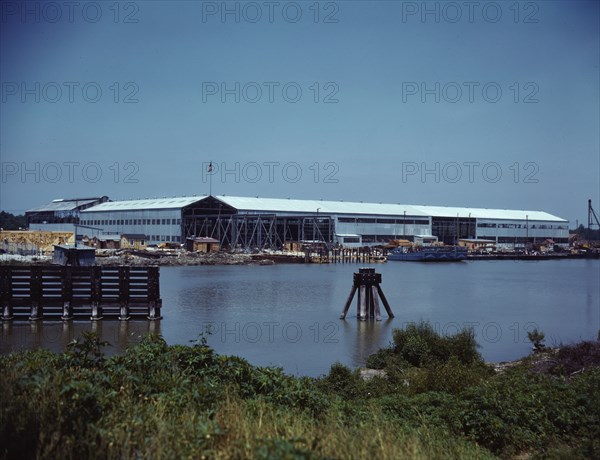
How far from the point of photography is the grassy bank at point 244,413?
529cm

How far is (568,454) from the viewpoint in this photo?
6.80m

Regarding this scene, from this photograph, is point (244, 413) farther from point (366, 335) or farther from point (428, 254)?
point (428, 254)

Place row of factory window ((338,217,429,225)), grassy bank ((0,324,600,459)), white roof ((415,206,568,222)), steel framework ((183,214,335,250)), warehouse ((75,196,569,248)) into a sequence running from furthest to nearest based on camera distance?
white roof ((415,206,568,222)), row of factory window ((338,217,429,225)), steel framework ((183,214,335,250)), warehouse ((75,196,569,248)), grassy bank ((0,324,600,459))

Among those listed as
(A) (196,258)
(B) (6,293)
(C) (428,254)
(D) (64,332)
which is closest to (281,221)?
(A) (196,258)

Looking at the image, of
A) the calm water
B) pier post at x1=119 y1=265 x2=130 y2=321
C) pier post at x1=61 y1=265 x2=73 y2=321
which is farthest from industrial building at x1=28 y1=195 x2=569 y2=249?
pier post at x1=119 y1=265 x2=130 y2=321

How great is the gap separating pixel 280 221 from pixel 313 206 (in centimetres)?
763

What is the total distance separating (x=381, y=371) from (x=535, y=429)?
795 cm

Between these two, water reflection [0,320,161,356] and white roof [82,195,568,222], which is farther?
white roof [82,195,568,222]

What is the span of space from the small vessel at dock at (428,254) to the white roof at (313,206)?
31.0 ft

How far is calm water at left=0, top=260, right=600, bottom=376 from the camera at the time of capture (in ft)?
69.6

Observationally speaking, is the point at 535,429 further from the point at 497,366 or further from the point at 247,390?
the point at 497,366

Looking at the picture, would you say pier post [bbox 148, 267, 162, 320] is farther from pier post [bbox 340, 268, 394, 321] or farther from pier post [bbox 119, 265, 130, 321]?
pier post [bbox 340, 268, 394, 321]

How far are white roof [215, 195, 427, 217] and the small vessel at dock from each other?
9.45m

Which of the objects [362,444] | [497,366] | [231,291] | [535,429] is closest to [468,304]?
[231,291]
